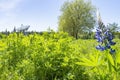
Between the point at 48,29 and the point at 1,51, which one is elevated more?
the point at 48,29

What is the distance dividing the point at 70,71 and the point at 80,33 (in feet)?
173

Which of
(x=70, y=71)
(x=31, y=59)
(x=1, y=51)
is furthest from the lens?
(x=1, y=51)

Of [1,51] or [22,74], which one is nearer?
[22,74]

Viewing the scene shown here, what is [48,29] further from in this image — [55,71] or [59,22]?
[59,22]

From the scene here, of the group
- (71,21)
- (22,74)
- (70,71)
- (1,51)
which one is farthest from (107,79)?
(71,21)

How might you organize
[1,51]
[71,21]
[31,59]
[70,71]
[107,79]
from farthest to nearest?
[71,21] → [1,51] → [31,59] → [70,71] → [107,79]

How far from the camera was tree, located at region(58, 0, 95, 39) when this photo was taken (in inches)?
2181

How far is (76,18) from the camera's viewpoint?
55625mm

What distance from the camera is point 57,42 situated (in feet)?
16.1

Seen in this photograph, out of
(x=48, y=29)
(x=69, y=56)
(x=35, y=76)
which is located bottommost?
(x=35, y=76)

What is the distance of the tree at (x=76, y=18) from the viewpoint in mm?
55406

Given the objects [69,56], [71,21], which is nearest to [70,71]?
[69,56]

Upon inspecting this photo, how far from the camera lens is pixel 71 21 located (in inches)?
2173

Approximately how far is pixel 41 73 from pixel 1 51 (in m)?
1.47
